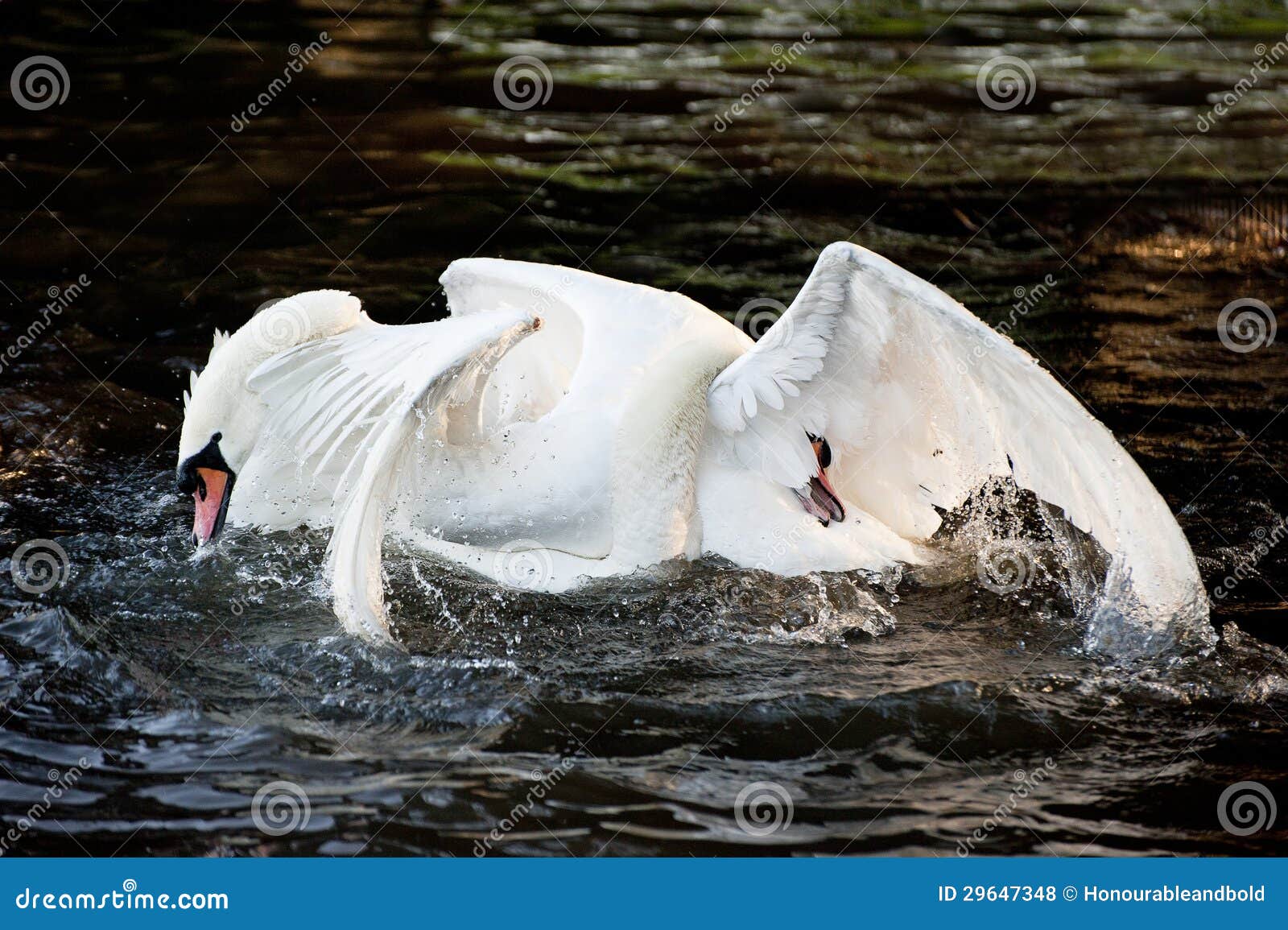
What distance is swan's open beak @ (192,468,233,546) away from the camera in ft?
17.5

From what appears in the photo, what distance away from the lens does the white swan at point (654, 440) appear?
4578mm

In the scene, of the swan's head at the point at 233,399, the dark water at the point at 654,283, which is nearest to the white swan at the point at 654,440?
the swan's head at the point at 233,399

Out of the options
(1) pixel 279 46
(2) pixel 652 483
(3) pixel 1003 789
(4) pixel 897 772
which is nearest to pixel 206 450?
(2) pixel 652 483

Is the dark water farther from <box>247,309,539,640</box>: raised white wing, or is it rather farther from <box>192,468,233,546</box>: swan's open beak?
<box>247,309,539,640</box>: raised white wing

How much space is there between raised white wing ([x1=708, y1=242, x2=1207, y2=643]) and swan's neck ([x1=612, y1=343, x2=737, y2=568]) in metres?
0.14

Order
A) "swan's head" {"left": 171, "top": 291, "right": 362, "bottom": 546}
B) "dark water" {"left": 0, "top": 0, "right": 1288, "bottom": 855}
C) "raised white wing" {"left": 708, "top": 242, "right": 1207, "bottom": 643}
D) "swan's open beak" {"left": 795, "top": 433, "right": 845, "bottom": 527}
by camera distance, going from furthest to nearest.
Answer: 1. "swan's open beak" {"left": 795, "top": 433, "right": 845, "bottom": 527}
2. "swan's head" {"left": 171, "top": 291, "right": 362, "bottom": 546}
3. "raised white wing" {"left": 708, "top": 242, "right": 1207, "bottom": 643}
4. "dark water" {"left": 0, "top": 0, "right": 1288, "bottom": 855}

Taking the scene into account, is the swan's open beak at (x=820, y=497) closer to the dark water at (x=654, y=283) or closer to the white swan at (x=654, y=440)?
the white swan at (x=654, y=440)

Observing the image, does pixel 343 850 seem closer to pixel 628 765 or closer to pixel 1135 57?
pixel 628 765

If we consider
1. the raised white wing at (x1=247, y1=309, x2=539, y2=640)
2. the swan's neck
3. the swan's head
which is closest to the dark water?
the swan's neck

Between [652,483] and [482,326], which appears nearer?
[482,326]

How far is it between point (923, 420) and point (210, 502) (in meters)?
2.88

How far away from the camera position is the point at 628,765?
457 centimetres

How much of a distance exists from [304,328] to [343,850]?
1875mm

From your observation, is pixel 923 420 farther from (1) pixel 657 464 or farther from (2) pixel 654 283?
(2) pixel 654 283
